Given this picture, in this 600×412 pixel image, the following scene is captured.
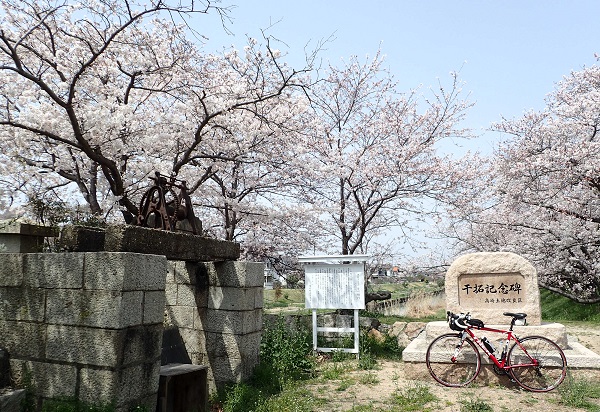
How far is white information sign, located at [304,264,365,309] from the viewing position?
391 inches

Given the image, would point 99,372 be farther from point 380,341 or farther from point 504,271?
point 380,341

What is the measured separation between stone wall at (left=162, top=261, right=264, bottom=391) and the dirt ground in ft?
4.71

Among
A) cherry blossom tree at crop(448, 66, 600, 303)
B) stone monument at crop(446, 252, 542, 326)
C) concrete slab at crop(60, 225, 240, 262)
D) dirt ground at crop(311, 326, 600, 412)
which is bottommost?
dirt ground at crop(311, 326, 600, 412)

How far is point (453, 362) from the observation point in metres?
7.56

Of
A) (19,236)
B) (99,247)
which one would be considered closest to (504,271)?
(99,247)

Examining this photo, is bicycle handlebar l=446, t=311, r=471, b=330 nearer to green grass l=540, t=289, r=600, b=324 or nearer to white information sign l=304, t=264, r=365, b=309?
white information sign l=304, t=264, r=365, b=309

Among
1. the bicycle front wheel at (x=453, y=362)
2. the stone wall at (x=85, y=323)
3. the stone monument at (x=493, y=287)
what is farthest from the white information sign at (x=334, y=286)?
the stone wall at (x=85, y=323)

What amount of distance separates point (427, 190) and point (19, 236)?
11.8 metres

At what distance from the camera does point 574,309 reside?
1789 centimetres

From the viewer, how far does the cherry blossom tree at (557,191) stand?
44.9ft

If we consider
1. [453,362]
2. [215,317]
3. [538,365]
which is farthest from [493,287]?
[215,317]

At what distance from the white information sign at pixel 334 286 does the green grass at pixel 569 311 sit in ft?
34.7

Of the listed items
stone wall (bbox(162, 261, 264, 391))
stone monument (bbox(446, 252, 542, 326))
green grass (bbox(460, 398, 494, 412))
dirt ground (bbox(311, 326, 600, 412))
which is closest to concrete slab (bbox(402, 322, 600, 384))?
dirt ground (bbox(311, 326, 600, 412))

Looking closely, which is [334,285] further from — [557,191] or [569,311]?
[569,311]
